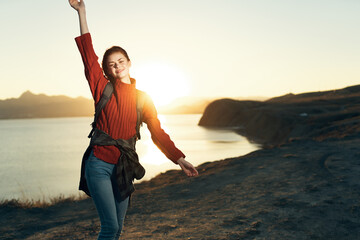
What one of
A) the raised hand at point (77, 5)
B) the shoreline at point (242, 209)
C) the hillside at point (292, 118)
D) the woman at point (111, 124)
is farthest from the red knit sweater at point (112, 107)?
the hillside at point (292, 118)

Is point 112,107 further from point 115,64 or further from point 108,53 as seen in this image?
point 108,53

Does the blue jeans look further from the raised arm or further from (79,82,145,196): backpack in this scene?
the raised arm

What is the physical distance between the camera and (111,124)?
282cm

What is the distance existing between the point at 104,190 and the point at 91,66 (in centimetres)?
112

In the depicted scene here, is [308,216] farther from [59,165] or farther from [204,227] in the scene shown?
[59,165]

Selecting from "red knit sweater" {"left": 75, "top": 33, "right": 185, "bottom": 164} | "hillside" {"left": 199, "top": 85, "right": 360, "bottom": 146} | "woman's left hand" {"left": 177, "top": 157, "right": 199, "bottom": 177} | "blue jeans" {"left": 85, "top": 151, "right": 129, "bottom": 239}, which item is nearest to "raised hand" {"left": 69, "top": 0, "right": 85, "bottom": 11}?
"red knit sweater" {"left": 75, "top": 33, "right": 185, "bottom": 164}

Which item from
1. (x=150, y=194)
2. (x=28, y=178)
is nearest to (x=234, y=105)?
(x=28, y=178)

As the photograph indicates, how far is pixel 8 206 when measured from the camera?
9.04 m

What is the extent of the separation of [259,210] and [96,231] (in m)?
3.17

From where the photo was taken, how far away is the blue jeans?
2643mm

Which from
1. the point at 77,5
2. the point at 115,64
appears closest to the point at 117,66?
the point at 115,64

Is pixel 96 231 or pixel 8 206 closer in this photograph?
pixel 96 231

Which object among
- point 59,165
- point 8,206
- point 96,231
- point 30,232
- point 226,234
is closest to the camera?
point 226,234

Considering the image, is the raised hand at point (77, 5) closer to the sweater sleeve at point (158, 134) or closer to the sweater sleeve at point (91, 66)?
the sweater sleeve at point (91, 66)
